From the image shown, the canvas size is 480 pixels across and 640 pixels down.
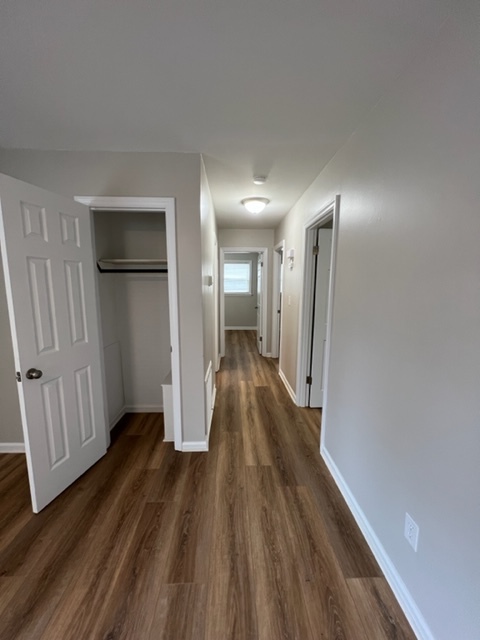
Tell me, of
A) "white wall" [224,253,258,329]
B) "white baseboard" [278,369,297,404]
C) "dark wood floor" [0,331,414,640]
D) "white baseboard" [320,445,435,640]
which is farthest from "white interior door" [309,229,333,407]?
"white wall" [224,253,258,329]

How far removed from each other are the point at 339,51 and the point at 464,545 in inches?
76.5

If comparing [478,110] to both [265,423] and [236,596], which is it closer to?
[236,596]

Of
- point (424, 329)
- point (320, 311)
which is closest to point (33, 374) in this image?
point (424, 329)

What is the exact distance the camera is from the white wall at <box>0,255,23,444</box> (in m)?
2.05

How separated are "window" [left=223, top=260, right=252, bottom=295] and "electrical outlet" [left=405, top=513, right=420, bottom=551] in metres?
6.52

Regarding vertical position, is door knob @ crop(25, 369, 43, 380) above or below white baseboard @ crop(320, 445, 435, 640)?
above

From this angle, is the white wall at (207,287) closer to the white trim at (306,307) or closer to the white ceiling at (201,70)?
the white ceiling at (201,70)

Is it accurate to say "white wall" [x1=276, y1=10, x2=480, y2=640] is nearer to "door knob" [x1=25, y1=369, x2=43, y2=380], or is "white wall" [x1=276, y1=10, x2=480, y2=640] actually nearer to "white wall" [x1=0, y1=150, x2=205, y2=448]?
"white wall" [x1=0, y1=150, x2=205, y2=448]

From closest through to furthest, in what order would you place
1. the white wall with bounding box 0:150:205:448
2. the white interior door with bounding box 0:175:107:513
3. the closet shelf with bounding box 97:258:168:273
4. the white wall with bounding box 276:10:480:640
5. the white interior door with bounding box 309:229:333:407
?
the white wall with bounding box 276:10:480:640 → the white interior door with bounding box 0:175:107:513 → the white wall with bounding box 0:150:205:448 → the closet shelf with bounding box 97:258:168:273 → the white interior door with bounding box 309:229:333:407

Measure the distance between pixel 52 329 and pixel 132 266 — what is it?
102 centimetres

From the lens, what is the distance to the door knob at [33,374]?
1.55 meters

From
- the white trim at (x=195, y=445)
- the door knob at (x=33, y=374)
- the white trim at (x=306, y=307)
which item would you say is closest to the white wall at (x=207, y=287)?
the white trim at (x=195, y=445)

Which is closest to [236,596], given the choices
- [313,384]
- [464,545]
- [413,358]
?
[464,545]

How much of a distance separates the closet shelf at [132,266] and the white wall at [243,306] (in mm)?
4947
